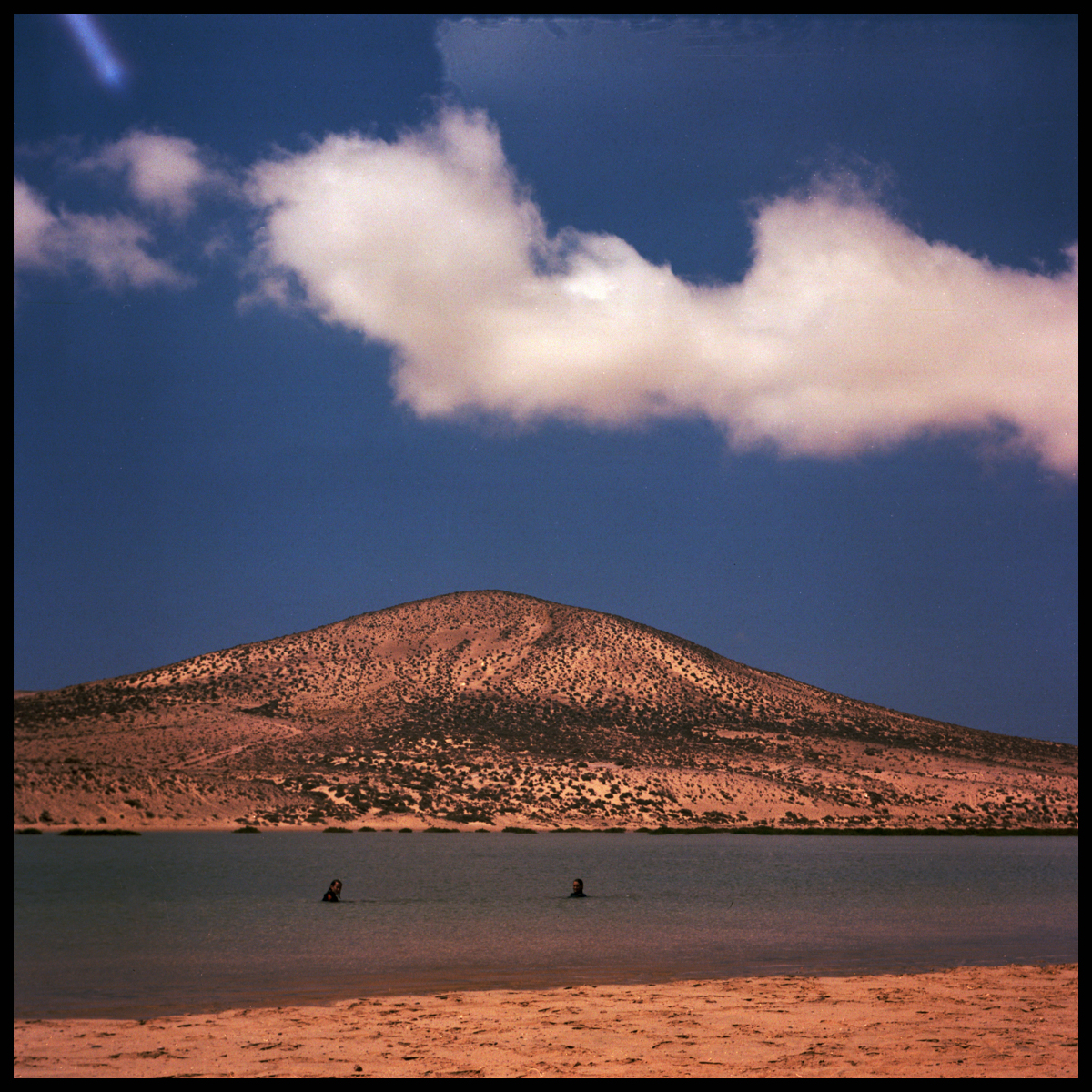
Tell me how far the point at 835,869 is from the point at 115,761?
5193cm

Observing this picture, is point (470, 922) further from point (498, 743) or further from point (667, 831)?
point (498, 743)

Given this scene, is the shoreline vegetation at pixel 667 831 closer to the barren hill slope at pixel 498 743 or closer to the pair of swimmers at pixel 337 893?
the barren hill slope at pixel 498 743

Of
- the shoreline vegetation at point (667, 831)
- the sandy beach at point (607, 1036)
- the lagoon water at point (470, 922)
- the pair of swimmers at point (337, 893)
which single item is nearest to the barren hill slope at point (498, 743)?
the shoreline vegetation at point (667, 831)

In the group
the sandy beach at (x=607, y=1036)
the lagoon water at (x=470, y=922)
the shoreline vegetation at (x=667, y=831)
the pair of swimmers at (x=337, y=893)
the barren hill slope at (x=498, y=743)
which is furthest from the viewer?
the barren hill slope at (x=498, y=743)

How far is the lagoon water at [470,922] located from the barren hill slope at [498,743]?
2675cm

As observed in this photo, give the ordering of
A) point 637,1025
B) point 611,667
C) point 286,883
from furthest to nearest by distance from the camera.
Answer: point 611,667, point 286,883, point 637,1025

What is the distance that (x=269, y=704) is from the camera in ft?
318

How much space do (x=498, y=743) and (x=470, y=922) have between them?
67.3 metres

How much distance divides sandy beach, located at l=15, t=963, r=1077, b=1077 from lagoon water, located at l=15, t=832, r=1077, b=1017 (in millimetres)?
1649

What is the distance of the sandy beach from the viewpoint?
32.5 ft

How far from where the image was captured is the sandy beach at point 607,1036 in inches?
390

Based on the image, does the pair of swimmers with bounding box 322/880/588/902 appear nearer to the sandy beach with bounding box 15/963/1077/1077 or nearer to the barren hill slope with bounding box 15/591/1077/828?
the sandy beach with bounding box 15/963/1077/1077

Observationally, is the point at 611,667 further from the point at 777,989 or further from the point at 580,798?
the point at 777,989

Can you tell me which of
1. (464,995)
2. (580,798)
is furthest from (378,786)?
(464,995)
